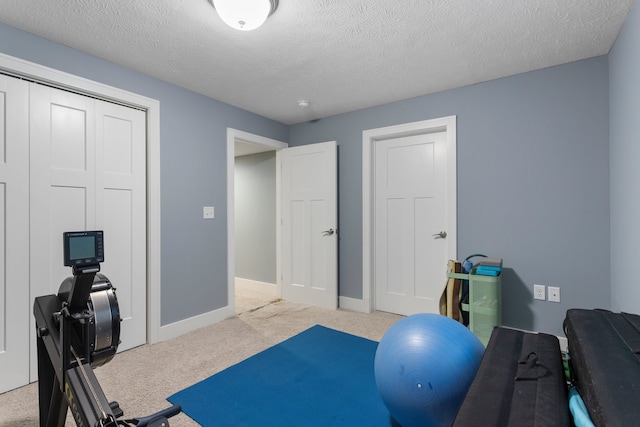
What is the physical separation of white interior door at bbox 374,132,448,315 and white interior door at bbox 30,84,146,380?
239cm

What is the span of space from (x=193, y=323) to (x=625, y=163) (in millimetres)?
3570

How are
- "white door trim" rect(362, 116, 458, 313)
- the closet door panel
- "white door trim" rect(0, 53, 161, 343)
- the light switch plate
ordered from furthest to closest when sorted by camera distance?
"white door trim" rect(362, 116, 458, 313) < the light switch plate < "white door trim" rect(0, 53, 161, 343) < the closet door panel

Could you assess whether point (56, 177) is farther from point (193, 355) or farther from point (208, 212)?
point (193, 355)

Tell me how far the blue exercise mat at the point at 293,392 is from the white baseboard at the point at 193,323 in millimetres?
917

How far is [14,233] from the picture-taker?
2043 millimetres

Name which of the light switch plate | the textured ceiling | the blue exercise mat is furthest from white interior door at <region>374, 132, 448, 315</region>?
the light switch plate

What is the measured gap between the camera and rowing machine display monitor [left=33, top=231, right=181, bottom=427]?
1.13 meters

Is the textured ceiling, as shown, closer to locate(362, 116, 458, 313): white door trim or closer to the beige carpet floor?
locate(362, 116, 458, 313): white door trim

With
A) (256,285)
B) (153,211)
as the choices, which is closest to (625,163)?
(153,211)

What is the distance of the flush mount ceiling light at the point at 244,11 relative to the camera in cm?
168

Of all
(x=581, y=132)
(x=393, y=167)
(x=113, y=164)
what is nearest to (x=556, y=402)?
(x=581, y=132)

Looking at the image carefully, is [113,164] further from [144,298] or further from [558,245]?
[558,245]

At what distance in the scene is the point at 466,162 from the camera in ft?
9.86

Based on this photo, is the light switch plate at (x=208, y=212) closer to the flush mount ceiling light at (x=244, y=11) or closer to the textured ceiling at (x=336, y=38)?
the textured ceiling at (x=336, y=38)
